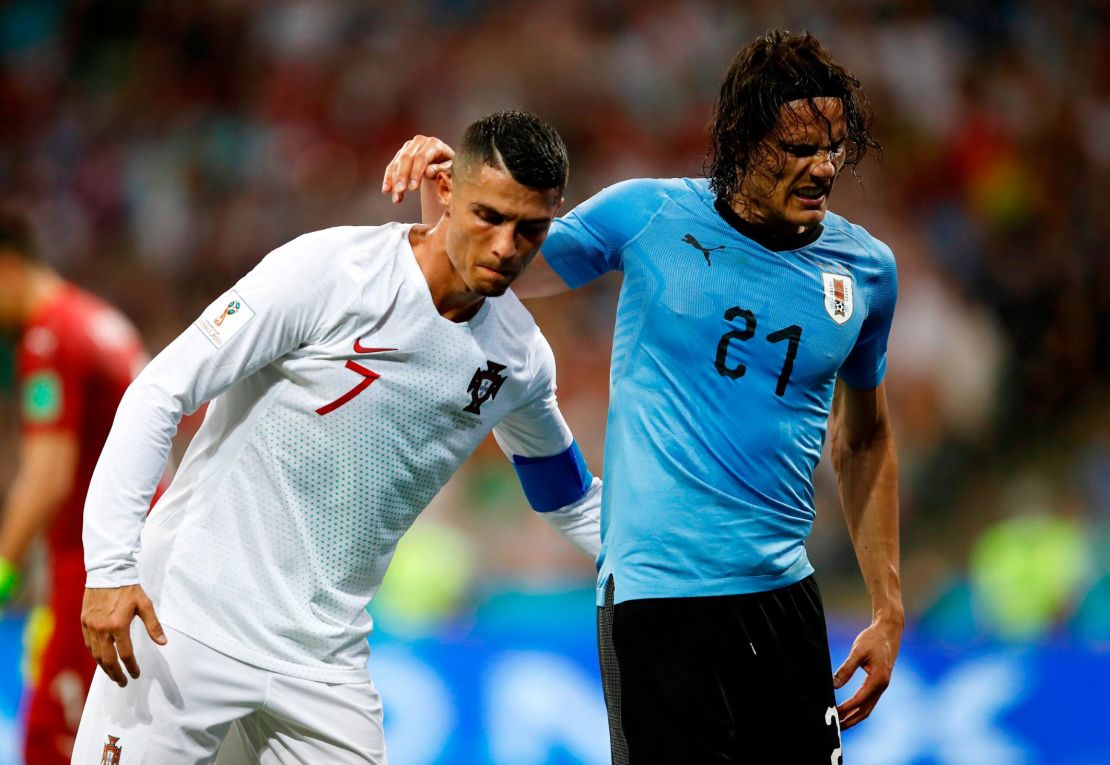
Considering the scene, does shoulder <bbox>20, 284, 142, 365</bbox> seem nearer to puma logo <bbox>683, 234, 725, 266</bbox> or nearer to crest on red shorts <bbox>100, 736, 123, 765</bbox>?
crest on red shorts <bbox>100, 736, 123, 765</bbox>

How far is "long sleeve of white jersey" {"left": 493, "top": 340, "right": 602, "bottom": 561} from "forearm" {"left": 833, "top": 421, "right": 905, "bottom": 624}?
660 millimetres

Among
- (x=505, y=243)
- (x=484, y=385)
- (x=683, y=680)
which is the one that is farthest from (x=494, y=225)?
(x=683, y=680)

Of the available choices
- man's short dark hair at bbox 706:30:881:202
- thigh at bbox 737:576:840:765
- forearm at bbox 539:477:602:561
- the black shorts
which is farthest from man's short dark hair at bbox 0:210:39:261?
thigh at bbox 737:576:840:765

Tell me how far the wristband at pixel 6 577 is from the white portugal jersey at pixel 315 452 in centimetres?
168

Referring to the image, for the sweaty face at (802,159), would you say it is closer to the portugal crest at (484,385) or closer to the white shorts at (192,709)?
the portugal crest at (484,385)

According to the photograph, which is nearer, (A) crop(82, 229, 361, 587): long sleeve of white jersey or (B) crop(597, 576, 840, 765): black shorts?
(A) crop(82, 229, 361, 587): long sleeve of white jersey

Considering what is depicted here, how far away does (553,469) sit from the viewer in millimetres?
3619

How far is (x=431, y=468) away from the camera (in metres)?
3.31

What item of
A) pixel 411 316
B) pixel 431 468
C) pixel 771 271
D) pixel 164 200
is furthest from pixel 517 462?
pixel 164 200

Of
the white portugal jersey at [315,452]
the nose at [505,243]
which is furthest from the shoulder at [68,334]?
the nose at [505,243]

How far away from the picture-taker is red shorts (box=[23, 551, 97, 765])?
4750 mm

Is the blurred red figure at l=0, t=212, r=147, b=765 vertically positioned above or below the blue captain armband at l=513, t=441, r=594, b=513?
below

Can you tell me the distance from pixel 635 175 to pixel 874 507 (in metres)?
5.76

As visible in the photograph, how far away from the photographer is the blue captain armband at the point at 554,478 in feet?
11.9
